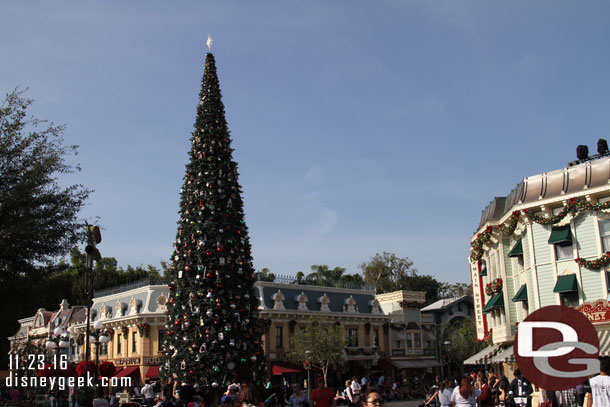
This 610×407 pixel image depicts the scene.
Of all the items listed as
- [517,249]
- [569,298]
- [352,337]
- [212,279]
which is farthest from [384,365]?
[212,279]

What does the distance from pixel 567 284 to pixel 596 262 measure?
4.90 ft

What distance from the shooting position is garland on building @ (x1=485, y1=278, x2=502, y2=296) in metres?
30.8

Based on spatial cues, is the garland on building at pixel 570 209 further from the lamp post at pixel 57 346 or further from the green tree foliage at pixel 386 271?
the green tree foliage at pixel 386 271

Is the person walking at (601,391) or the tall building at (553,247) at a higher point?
the tall building at (553,247)

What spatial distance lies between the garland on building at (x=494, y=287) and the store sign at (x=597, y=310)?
692 cm

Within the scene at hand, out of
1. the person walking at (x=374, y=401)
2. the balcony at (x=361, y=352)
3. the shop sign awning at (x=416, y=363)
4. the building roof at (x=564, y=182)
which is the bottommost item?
the shop sign awning at (x=416, y=363)

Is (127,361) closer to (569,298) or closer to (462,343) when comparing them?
(462,343)

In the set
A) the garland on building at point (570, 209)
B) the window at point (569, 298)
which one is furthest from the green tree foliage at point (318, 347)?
the garland on building at point (570, 209)

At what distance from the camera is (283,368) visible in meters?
42.8

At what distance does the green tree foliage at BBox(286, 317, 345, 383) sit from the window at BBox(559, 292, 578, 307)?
19965mm

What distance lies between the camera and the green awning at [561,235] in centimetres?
2550

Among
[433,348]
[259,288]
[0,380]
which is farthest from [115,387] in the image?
[433,348]

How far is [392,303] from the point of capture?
183 ft

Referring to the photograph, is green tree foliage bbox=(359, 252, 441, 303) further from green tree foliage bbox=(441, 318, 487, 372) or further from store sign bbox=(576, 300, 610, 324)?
store sign bbox=(576, 300, 610, 324)
